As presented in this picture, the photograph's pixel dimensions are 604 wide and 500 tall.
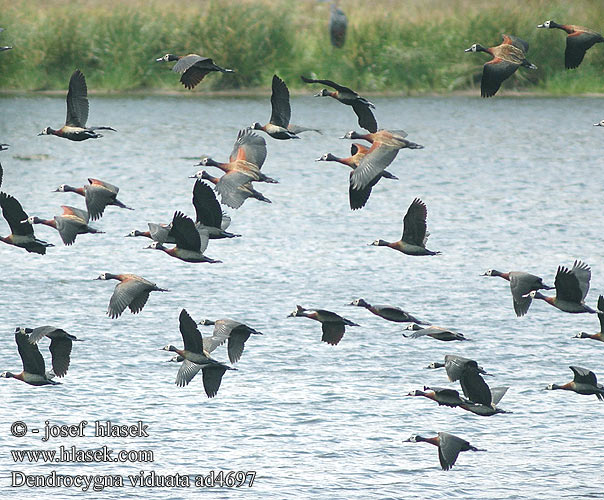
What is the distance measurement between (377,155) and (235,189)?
160 centimetres

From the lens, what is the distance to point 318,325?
25984 millimetres

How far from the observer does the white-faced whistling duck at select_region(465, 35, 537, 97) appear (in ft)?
45.8

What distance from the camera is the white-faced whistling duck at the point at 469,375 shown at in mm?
→ 15344

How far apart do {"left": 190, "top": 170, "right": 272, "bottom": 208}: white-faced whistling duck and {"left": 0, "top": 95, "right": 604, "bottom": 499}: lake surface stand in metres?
4.78

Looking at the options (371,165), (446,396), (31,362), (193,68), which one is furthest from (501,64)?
(31,362)

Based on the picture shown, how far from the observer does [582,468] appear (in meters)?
18.5

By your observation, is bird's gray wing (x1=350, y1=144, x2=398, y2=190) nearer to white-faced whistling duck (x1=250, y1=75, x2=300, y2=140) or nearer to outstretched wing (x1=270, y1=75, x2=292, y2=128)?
white-faced whistling duck (x1=250, y1=75, x2=300, y2=140)

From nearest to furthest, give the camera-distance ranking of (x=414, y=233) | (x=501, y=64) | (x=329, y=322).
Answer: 1. (x=501, y=64)
2. (x=414, y=233)
3. (x=329, y=322)

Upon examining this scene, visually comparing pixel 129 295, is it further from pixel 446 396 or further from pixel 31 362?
pixel 446 396

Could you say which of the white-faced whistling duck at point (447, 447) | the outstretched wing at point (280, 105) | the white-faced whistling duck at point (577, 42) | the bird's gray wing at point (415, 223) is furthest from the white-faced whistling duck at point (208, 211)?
the white-faced whistling duck at point (577, 42)

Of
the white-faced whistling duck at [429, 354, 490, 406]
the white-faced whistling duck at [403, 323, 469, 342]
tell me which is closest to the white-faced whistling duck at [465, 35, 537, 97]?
the white-faced whistling duck at [403, 323, 469, 342]

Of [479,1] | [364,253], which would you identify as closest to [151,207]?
[364,253]

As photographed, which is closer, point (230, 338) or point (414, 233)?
point (414, 233)

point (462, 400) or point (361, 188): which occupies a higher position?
point (361, 188)
